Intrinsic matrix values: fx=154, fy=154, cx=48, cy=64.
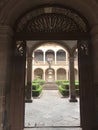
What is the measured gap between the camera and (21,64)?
4.05 metres

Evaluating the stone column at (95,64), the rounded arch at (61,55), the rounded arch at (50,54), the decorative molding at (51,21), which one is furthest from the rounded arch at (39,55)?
the stone column at (95,64)

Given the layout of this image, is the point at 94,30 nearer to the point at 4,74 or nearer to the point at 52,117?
the point at 4,74

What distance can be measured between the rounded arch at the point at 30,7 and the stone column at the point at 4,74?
0.29 metres

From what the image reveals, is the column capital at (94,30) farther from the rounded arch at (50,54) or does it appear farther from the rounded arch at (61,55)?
the rounded arch at (61,55)

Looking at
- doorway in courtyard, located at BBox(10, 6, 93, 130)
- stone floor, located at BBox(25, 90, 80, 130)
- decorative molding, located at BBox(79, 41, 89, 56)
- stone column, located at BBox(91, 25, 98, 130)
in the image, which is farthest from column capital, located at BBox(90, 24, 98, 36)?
stone floor, located at BBox(25, 90, 80, 130)

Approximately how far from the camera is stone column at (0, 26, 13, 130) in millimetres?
3319


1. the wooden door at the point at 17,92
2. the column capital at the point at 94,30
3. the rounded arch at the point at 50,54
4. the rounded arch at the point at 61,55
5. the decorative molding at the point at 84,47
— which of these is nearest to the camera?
the column capital at the point at 94,30

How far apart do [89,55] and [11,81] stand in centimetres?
213

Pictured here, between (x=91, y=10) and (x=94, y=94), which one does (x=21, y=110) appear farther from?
(x=91, y=10)

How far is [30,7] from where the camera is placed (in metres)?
3.96

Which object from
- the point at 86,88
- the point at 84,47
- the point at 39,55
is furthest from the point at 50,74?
the point at 86,88

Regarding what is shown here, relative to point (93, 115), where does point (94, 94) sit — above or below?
above

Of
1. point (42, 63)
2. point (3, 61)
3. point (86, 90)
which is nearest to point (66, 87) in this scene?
point (86, 90)

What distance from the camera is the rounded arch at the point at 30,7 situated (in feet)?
11.4
